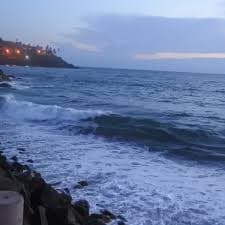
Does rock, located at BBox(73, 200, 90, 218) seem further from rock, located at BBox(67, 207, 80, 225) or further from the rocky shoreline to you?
rock, located at BBox(67, 207, 80, 225)

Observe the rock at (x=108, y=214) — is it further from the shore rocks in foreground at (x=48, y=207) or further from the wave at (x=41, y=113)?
the wave at (x=41, y=113)


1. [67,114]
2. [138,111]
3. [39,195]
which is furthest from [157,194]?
[138,111]

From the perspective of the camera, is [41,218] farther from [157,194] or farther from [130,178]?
[130,178]

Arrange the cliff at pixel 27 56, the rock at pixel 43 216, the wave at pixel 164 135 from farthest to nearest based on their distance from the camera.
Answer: the cliff at pixel 27 56 → the wave at pixel 164 135 → the rock at pixel 43 216

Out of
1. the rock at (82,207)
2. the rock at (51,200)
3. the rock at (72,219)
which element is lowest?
the rock at (82,207)

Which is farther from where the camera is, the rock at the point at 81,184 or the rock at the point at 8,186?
the rock at the point at 81,184

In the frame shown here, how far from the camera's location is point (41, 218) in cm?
639

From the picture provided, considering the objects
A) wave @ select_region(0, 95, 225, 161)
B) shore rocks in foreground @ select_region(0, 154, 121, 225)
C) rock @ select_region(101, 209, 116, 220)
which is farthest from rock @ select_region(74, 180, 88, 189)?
wave @ select_region(0, 95, 225, 161)

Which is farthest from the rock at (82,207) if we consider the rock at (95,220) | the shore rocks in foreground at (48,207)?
the rock at (95,220)

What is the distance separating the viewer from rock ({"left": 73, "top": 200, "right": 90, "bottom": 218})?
26.1 feet

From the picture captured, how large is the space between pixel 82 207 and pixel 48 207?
120cm

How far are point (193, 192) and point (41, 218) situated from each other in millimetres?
4729

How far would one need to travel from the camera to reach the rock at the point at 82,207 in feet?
26.1

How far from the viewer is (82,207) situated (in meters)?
8.13
